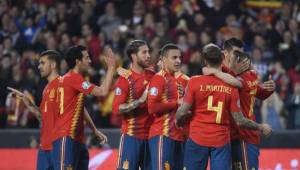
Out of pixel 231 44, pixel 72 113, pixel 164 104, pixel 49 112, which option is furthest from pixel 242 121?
pixel 49 112

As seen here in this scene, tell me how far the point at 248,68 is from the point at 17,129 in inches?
314

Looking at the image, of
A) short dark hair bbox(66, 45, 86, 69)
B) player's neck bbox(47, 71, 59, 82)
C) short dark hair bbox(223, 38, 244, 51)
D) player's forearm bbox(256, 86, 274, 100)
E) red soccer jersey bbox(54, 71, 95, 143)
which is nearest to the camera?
short dark hair bbox(223, 38, 244, 51)

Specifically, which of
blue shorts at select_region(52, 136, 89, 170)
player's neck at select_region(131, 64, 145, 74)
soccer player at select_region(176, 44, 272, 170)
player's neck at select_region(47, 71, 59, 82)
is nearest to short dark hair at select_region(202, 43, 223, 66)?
soccer player at select_region(176, 44, 272, 170)

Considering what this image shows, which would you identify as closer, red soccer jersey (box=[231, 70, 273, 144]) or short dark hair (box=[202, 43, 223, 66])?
short dark hair (box=[202, 43, 223, 66])

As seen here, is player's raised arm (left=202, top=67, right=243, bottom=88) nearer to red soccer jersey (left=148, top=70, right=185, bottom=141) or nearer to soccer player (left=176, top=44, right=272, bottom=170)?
soccer player (left=176, top=44, right=272, bottom=170)

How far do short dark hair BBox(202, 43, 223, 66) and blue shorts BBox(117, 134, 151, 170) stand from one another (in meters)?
1.89

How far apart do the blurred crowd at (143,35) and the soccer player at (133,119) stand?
6.14 metres

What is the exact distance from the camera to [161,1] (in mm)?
21906

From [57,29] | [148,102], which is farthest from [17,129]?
[148,102]

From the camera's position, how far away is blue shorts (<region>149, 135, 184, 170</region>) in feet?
37.7

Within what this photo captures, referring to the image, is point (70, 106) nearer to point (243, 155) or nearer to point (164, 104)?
point (164, 104)

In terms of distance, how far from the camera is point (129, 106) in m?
11.8

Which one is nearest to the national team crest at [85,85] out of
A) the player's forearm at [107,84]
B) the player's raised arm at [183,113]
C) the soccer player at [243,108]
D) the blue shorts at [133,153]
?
the player's forearm at [107,84]

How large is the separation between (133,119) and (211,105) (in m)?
1.66
